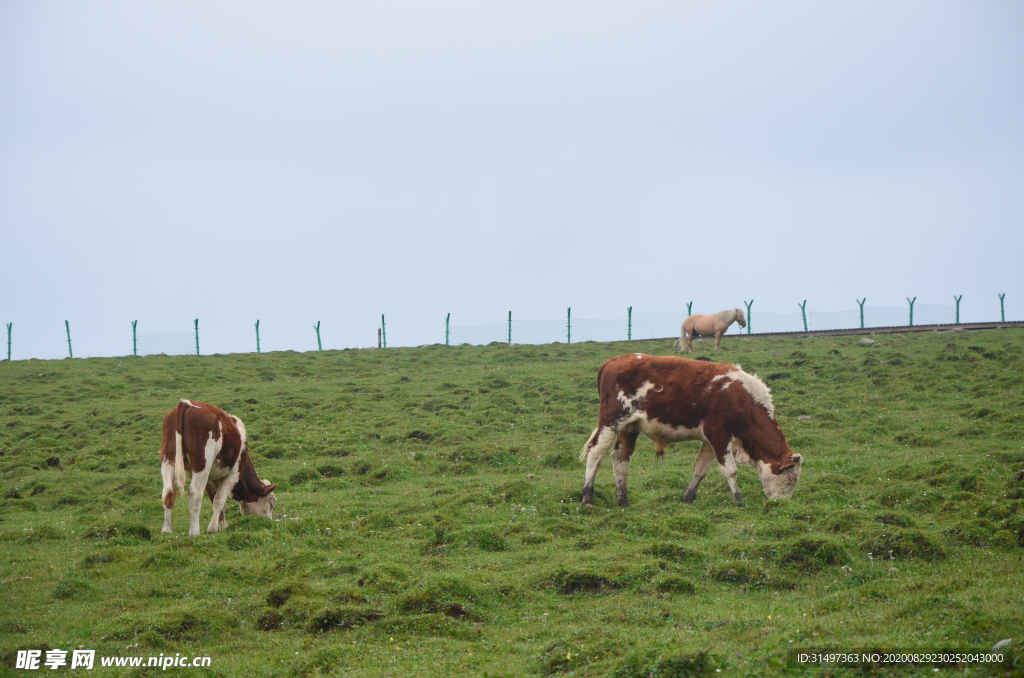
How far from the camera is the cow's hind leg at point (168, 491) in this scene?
15812mm

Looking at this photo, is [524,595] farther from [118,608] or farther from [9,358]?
[9,358]

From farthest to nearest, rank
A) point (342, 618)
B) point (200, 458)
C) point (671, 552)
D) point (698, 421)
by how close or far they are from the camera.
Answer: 1. point (698, 421)
2. point (200, 458)
3. point (671, 552)
4. point (342, 618)

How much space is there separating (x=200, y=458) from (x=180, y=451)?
1.26ft

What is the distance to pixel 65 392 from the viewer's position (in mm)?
34469

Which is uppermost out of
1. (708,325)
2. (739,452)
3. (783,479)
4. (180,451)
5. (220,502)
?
(708,325)

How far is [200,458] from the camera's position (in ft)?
52.1

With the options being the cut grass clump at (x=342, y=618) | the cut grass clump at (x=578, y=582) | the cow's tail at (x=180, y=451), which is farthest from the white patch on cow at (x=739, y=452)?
the cow's tail at (x=180, y=451)

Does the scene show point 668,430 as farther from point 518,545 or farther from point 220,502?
point 220,502

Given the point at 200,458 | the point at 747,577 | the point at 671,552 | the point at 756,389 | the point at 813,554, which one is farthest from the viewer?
the point at 756,389

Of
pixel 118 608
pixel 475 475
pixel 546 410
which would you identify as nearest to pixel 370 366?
pixel 546 410

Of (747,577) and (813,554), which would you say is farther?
(813,554)

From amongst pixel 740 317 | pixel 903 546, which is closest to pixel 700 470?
pixel 903 546

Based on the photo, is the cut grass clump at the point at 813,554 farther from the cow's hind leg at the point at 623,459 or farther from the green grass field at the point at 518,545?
the cow's hind leg at the point at 623,459

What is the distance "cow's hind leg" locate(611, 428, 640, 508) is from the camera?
56.6ft
